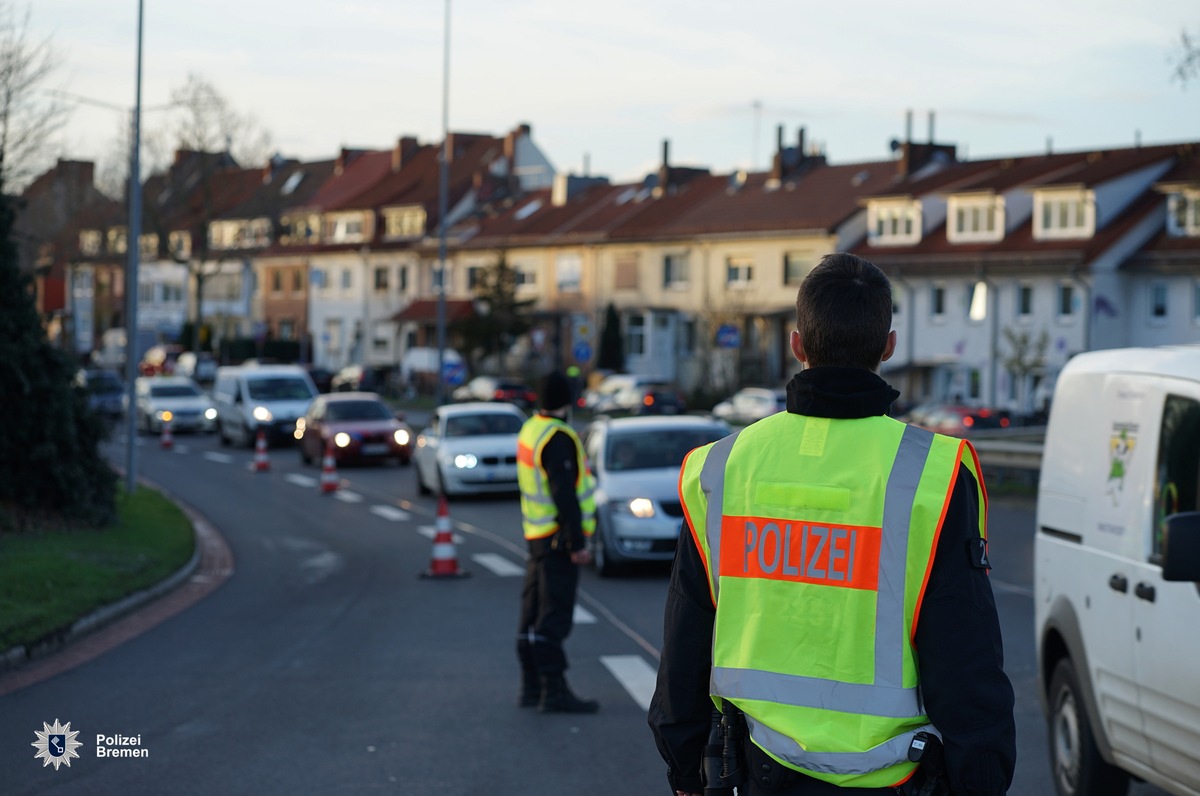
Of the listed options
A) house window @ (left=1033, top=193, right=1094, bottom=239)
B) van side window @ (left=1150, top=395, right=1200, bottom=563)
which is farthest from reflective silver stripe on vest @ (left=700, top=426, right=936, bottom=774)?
house window @ (left=1033, top=193, right=1094, bottom=239)

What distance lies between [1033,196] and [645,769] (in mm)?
51801

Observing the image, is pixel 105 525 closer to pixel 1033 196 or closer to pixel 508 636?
pixel 508 636

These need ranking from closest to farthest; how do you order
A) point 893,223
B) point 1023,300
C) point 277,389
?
point 277,389
point 1023,300
point 893,223

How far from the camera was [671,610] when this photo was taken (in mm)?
3346

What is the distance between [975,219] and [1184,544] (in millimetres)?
54584

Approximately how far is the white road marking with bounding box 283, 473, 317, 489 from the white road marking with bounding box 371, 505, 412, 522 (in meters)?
4.31

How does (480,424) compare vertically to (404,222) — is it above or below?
below

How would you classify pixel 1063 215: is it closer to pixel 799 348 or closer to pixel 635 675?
pixel 635 675

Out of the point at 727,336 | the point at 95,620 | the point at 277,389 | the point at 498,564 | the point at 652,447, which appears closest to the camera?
the point at 95,620

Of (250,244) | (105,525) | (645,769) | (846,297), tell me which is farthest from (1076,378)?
(250,244)

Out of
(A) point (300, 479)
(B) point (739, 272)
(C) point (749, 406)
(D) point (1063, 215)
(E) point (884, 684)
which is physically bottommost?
(A) point (300, 479)

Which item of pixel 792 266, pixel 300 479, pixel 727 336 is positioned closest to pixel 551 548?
pixel 300 479

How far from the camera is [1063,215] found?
179ft

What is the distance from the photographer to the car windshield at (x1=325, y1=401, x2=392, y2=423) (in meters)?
33.2
